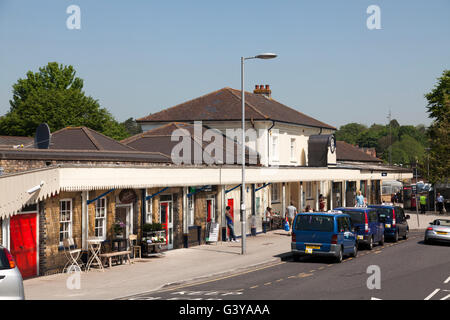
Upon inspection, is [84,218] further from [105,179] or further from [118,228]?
[105,179]

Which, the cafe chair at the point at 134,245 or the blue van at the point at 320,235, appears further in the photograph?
the cafe chair at the point at 134,245

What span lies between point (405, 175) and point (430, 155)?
3.25 meters

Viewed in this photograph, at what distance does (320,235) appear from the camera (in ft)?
69.5

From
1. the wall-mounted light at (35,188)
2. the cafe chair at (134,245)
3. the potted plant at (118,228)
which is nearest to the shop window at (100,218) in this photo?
the potted plant at (118,228)

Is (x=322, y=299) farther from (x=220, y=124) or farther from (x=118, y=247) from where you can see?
(x=220, y=124)

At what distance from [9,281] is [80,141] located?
1405 cm

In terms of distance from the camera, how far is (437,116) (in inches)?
2269

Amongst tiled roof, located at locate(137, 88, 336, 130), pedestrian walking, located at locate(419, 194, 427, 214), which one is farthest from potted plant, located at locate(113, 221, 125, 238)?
pedestrian walking, located at locate(419, 194, 427, 214)

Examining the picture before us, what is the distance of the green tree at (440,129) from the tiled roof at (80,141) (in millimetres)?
35089

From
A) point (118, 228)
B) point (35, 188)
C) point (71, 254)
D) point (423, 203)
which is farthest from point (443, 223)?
point (423, 203)

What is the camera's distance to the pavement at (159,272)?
49.5 feet

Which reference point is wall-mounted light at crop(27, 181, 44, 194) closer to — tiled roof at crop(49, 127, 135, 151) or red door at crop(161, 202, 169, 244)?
tiled roof at crop(49, 127, 135, 151)

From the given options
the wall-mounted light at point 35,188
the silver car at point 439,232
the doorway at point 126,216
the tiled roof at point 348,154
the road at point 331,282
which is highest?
the tiled roof at point 348,154

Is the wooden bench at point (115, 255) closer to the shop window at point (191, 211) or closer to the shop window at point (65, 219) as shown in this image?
the shop window at point (65, 219)
